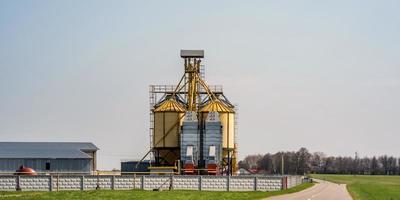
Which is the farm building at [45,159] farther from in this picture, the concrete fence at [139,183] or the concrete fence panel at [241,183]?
the concrete fence panel at [241,183]

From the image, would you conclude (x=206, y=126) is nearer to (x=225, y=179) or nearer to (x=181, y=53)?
(x=181, y=53)

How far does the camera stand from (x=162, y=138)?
85812 mm

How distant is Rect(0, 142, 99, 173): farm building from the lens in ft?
274

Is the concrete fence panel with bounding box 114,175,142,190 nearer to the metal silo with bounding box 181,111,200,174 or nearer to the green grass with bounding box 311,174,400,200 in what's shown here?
the green grass with bounding box 311,174,400,200

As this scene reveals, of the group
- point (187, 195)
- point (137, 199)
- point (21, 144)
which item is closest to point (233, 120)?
point (21, 144)

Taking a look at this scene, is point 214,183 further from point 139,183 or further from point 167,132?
point 167,132

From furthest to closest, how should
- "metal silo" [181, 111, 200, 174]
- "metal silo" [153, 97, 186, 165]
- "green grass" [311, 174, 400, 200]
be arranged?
"metal silo" [153, 97, 186, 165] → "metal silo" [181, 111, 200, 174] → "green grass" [311, 174, 400, 200]

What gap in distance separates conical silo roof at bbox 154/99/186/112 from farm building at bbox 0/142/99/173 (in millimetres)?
9591

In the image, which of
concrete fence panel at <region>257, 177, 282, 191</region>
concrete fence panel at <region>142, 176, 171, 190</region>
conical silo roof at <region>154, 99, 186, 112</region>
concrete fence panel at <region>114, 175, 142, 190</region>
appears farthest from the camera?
conical silo roof at <region>154, 99, 186, 112</region>

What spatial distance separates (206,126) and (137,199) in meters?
38.7

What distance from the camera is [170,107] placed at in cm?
8619

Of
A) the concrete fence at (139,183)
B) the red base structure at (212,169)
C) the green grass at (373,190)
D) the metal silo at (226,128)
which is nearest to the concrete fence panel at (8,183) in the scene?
the concrete fence at (139,183)

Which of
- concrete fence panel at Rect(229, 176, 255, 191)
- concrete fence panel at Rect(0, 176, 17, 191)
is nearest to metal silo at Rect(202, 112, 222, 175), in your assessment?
concrete fence panel at Rect(229, 176, 255, 191)

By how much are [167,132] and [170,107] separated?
282 centimetres
